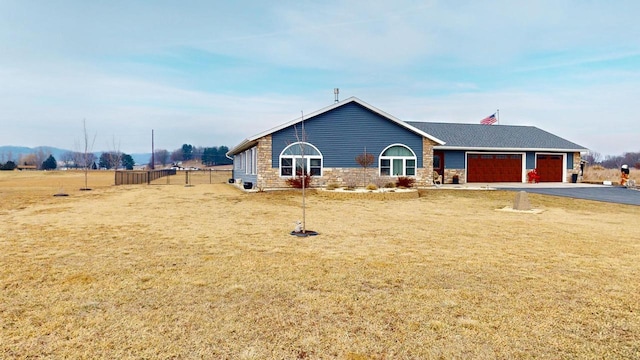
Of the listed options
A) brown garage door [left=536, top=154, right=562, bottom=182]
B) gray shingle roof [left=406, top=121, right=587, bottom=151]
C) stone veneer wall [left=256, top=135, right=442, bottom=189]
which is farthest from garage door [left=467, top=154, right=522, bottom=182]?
stone veneer wall [left=256, top=135, right=442, bottom=189]

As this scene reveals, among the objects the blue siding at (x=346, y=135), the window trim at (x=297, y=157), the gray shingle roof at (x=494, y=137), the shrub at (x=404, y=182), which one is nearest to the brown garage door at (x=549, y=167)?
the gray shingle roof at (x=494, y=137)

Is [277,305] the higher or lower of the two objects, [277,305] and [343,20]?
the lower

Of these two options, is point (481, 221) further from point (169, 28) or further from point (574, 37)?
point (169, 28)

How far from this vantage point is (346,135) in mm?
24078

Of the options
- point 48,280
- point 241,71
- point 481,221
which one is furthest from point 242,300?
point 241,71

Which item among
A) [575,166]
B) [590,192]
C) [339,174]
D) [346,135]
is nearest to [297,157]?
[339,174]

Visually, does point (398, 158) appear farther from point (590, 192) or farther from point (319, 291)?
point (319, 291)

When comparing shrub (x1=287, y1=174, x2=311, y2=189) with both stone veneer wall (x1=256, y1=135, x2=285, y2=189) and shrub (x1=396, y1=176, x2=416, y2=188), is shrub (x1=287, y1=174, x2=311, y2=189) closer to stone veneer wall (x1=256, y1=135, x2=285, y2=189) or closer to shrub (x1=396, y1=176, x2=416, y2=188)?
stone veneer wall (x1=256, y1=135, x2=285, y2=189)

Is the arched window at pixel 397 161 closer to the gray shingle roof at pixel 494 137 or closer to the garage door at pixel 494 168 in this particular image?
the gray shingle roof at pixel 494 137

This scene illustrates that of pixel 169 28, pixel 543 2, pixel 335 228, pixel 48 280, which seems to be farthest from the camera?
pixel 169 28

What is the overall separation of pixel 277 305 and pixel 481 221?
9434 mm

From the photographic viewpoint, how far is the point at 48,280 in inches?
229

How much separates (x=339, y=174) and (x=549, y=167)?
18.5 metres

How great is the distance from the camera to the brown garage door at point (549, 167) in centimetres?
3059
